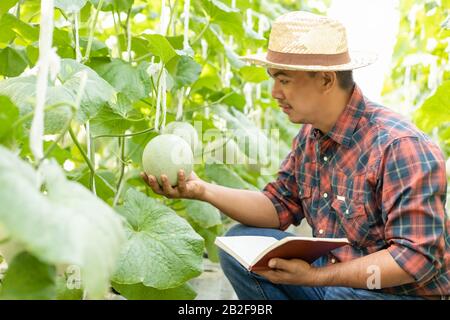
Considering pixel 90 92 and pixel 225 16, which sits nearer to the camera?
pixel 90 92

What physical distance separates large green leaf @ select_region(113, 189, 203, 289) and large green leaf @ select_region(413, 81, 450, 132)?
30.0 inches

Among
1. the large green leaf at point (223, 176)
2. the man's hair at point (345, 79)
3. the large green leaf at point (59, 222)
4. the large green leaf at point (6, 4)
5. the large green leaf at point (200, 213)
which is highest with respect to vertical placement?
the large green leaf at point (6, 4)

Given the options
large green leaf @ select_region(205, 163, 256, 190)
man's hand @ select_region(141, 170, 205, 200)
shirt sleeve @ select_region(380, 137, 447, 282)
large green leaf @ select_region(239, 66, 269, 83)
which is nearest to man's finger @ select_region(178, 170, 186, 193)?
man's hand @ select_region(141, 170, 205, 200)

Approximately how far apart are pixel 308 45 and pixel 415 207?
0.44 meters

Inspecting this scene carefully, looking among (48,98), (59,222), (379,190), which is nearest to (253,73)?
(379,190)

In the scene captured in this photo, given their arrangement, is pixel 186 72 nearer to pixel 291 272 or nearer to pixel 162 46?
pixel 162 46

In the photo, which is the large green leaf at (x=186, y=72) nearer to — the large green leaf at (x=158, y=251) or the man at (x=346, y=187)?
the man at (x=346, y=187)

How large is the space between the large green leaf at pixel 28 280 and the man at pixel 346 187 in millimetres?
722

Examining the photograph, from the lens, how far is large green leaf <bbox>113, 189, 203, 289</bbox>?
1.32m

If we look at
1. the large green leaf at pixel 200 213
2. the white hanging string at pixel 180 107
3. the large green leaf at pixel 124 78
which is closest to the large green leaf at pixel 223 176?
the large green leaf at pixel 200 213

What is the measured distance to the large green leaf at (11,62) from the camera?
172cm

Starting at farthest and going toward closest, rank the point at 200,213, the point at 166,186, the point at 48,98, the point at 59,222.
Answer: the point at 200,213
the point at 166,186
the point at 48,98
the point at 59,222

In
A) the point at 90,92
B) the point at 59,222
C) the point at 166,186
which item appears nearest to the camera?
the point at 59,222

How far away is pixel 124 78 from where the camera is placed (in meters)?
1.63
